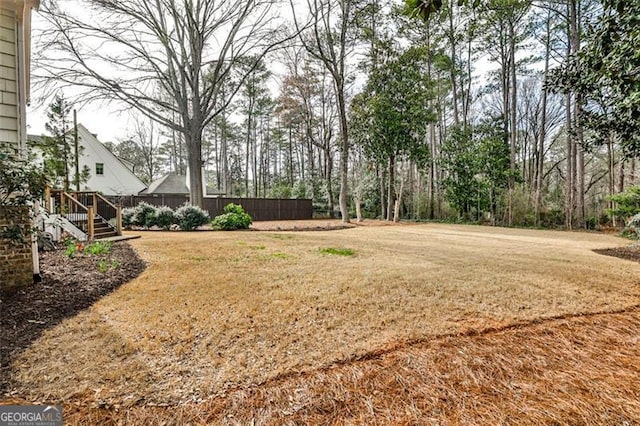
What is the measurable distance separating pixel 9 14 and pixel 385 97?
1309 cm

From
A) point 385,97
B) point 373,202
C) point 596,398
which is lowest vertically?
point 596,398

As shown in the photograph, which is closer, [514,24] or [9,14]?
[9,14]

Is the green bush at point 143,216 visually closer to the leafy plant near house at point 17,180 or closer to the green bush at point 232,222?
the green bush at point 232,222

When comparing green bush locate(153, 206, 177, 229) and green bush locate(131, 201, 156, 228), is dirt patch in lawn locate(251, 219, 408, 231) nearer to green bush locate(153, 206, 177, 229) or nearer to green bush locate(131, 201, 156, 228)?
green bush locate(153, 206, 177, 229)

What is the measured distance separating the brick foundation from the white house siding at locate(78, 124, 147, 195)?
18522mm

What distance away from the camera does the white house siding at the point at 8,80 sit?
322 cm

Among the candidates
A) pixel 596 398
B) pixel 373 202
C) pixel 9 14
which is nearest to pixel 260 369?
pixel 596 398

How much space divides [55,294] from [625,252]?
10.4 meters

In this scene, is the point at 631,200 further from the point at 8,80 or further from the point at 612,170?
the point at 8,80

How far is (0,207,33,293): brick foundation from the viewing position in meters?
3.07

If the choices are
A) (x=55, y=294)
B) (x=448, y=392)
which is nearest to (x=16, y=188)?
(x=55, y=294)

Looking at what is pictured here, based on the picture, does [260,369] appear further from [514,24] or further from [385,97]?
[514,24]

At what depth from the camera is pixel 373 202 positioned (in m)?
18.9

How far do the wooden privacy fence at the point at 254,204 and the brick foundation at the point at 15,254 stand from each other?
11.0m
